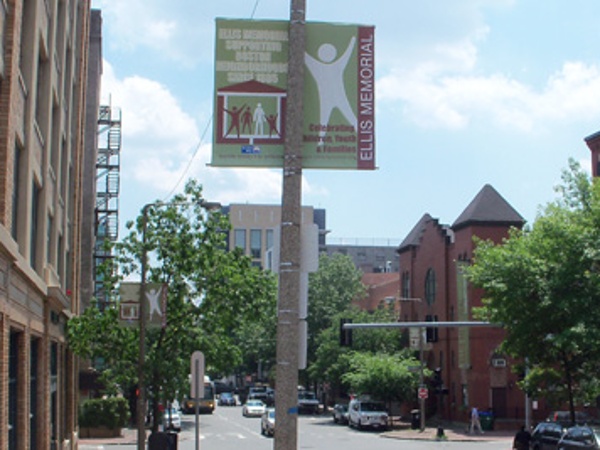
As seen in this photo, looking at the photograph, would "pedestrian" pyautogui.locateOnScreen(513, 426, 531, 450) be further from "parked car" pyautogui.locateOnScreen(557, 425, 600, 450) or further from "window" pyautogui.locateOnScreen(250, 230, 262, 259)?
"window" pyautogui.locateOnScreen(250, 230, 262, 259)

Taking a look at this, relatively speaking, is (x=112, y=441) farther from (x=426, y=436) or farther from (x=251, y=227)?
(x=251, y=227)

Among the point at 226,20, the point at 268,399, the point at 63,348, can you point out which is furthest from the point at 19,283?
the point at 268,399

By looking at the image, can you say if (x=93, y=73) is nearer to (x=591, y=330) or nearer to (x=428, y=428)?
(x=428, y=428)

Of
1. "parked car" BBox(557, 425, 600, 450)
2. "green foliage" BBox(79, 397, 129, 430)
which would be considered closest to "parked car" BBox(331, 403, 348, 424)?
"green foliage" BBox(79, 397, 129, 430)

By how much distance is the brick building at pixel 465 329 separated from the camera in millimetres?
52906

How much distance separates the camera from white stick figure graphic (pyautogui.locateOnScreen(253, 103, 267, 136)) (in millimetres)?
8705

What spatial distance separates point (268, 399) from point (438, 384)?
127 ft

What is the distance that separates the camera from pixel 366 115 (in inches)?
353

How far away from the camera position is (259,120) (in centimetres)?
874

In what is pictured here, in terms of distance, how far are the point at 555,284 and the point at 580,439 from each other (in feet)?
16.0

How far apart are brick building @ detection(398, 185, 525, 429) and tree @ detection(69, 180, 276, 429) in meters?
25.4

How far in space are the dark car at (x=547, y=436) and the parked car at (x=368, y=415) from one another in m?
21.5

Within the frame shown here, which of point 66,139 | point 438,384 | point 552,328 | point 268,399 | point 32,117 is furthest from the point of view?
point 268,399

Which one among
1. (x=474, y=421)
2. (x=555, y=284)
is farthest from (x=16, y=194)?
(x=474, y=421)
